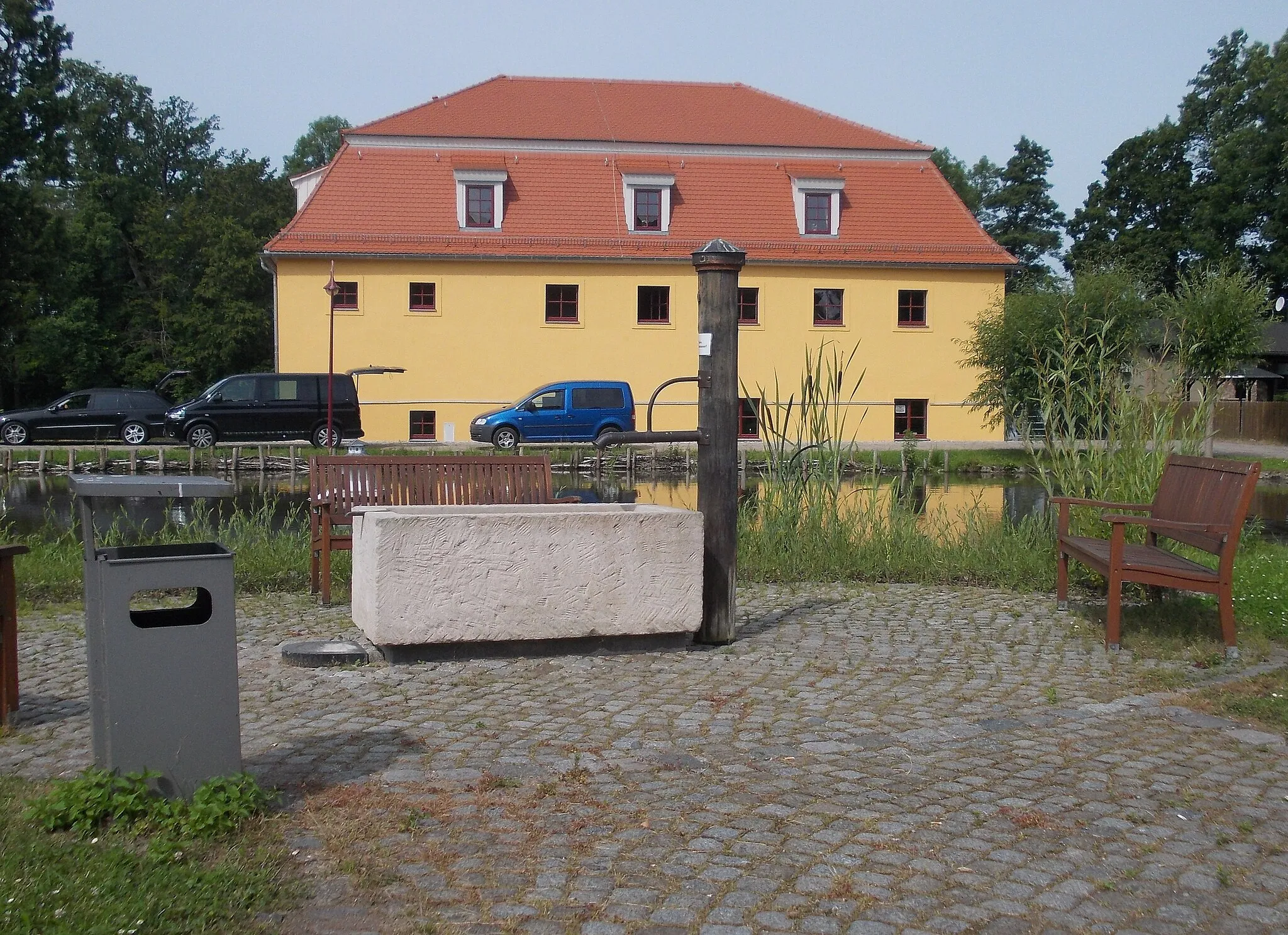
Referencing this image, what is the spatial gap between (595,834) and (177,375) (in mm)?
51096

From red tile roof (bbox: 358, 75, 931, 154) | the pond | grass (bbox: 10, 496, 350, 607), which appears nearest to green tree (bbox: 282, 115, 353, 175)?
red tile roof (bbox: 358, 75, 931, 154)

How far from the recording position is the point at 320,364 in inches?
1378

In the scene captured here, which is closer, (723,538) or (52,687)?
(52,687)

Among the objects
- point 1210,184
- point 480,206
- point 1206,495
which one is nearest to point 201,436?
point 480,206

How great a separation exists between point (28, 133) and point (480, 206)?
11819mm

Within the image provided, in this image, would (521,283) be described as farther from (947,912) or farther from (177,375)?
(947,912)

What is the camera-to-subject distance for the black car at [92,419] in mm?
31312

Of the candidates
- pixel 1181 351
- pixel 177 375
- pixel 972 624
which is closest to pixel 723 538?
pixel 972 624

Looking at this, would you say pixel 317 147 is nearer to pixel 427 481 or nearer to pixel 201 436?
pixel 201 436

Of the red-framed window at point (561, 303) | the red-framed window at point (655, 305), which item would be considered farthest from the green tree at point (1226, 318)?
the red-framed window at point (561, 303)

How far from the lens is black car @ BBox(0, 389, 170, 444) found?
31.3m

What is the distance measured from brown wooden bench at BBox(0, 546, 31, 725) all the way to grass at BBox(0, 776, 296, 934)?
1376 mm

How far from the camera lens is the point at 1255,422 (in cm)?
4334

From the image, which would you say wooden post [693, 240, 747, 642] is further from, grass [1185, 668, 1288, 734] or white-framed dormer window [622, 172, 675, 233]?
white-framed dormer window [622, 172, 675, 233]
